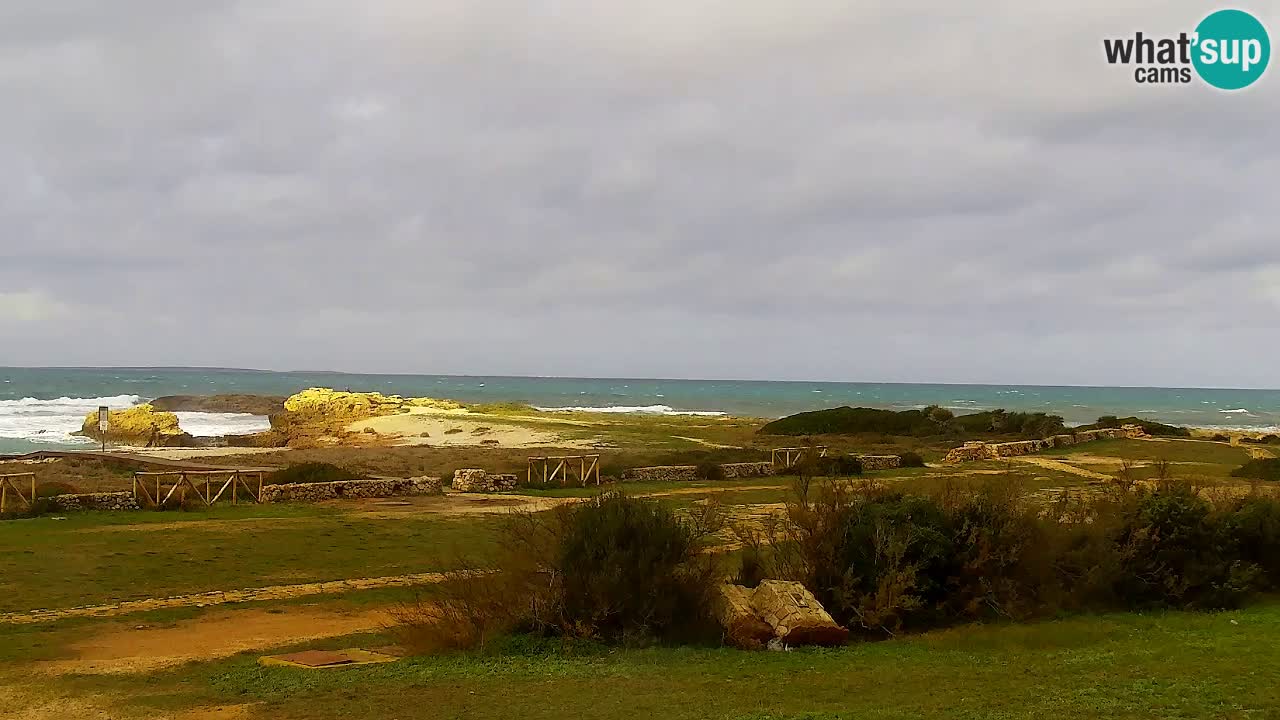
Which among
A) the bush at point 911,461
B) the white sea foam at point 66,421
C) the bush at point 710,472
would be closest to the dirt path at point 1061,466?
the bush at point 911,461

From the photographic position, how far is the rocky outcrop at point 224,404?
9625 cm

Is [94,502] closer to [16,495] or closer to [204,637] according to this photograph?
[16,495]

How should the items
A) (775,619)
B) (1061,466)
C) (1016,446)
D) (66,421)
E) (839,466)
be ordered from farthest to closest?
(66,421) < (1016,446) < (1061,466) < (839,466) < (775,619)

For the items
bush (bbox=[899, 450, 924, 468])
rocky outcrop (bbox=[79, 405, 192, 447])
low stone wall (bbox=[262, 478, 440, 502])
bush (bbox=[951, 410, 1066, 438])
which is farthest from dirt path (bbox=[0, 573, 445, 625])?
rocky outcrop (bbox=[79, 405, 192, 447])

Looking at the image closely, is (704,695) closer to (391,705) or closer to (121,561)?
(391,705)

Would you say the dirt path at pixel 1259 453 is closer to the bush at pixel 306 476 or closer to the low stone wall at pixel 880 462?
the low stone wall at pixel 880 462

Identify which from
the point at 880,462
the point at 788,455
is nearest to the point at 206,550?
the point at 788,455

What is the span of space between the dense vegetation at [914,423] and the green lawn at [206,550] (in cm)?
4013

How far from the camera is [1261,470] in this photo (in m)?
32.0

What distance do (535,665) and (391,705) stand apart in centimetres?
197

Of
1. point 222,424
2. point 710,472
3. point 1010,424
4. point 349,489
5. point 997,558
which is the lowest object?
point 222,424

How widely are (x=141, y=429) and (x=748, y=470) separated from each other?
4410 centimetres

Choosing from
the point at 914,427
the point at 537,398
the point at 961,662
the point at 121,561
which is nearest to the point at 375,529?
the point at 121,561

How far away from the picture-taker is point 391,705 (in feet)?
28.2
